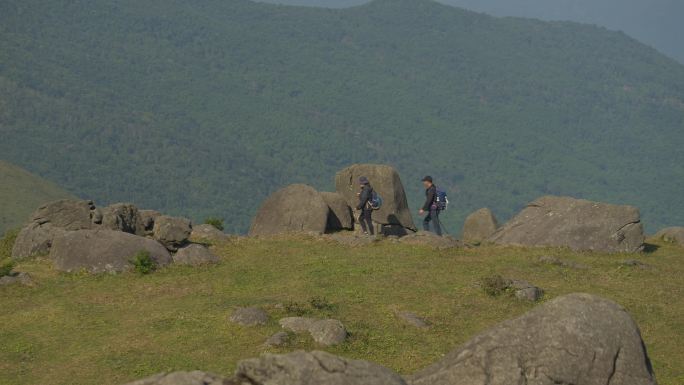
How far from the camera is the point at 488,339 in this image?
68.3ft

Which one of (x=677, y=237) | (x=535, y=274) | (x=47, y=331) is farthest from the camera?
(x=677, y=237)

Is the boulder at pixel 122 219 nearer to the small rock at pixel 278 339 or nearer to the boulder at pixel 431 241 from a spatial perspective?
the boulder at pixel 431 241

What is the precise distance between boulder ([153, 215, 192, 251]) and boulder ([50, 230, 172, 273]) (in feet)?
5.34

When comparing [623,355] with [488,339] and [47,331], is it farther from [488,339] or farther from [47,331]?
[47,331]

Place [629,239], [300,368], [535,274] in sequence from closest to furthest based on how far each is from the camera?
[300,368] < [535,274] < [629,239]

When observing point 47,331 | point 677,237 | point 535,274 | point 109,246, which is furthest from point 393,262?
point 677,237

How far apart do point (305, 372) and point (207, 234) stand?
29.8m

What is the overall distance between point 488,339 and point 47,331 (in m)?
17.0

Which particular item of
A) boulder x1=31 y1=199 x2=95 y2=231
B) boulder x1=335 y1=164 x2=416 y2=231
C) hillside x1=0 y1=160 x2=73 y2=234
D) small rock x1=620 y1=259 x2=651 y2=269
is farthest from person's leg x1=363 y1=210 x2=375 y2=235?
hillside x1=0 y1=160 x2=73 y2=234

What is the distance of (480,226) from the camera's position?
57188mm

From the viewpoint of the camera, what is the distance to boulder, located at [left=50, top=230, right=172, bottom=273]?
38875 millimetres

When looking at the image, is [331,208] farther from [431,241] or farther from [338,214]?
[431,241]

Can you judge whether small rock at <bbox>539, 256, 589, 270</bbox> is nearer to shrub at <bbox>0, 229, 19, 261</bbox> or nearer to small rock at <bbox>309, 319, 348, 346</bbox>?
small rock at <bbox>309, 319, 348, 346</bbox>

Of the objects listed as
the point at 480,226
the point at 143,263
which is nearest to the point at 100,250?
the point at 143,263
